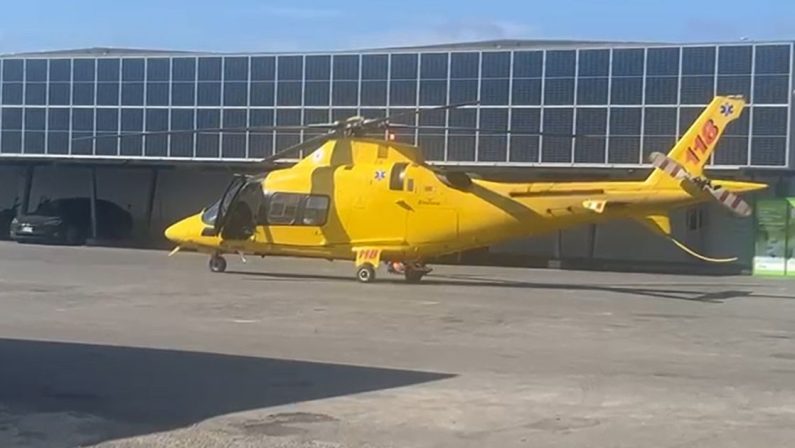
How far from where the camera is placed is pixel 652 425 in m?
10.0

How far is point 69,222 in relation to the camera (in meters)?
46.2

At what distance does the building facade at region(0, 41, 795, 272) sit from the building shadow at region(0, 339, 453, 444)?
72.5 ft

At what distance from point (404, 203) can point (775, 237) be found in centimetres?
1358

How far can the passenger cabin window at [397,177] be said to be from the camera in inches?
1040

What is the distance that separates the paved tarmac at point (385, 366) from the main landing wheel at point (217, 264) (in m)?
3.51

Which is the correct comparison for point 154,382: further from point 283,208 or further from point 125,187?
point 125,187

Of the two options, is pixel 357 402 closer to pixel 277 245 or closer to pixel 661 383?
pixel 661 383

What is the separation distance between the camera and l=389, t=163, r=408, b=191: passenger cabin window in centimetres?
2642

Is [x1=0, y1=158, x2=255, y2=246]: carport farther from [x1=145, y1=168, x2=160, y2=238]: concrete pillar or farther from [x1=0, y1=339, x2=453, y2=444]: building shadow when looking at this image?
[x1=0, y1=339, x2=453, y2=444]: building shadow

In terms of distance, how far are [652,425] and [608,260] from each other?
3248 centimetres

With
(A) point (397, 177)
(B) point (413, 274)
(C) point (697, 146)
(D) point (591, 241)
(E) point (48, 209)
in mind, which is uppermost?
(C) point (697, 146)

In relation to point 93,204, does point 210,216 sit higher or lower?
higher

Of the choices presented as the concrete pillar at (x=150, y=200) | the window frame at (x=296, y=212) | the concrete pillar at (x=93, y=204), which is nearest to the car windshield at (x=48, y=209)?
the concrete pillar at (x=93, y=204)

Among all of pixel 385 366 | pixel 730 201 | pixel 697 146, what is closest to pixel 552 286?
pixel 697 146
